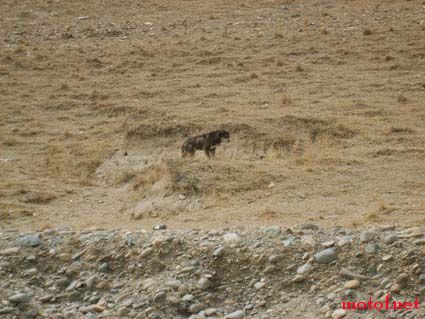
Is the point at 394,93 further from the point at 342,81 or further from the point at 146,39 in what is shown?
the point at 146,39

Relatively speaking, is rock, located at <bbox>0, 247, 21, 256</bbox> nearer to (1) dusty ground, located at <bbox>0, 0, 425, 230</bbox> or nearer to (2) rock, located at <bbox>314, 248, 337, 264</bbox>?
(1) dusty ground, located at <bbox>0, 0, 425, 230</bbox>

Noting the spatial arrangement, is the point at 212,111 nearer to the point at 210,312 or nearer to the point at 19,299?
the point at 19,299

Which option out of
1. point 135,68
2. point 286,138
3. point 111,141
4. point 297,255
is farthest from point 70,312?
point 135,68

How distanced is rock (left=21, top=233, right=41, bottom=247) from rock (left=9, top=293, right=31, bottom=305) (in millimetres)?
1076

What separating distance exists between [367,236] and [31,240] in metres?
4.33

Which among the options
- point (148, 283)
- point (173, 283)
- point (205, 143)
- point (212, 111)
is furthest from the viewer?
point (212, 111)

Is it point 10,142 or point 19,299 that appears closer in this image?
point 19,299

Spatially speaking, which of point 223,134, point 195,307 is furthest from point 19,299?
point 223,134

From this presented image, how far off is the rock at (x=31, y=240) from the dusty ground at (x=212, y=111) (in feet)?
5.50

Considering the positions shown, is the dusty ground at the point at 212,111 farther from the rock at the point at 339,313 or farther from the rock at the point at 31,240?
the rock at the point at 339,313

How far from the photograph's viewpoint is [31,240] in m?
8.45

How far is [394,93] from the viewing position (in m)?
16.9

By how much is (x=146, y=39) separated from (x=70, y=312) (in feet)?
62.6

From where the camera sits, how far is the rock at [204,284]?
709cm
